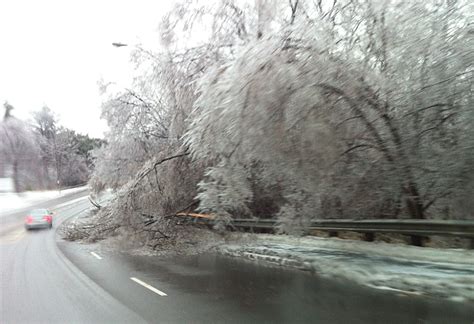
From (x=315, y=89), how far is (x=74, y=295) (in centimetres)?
575

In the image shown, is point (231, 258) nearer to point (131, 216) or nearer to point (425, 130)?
point (131, 216)

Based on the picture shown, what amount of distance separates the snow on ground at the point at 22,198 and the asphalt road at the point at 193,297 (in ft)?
117

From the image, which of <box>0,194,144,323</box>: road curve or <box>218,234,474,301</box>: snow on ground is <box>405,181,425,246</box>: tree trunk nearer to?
<box>218,234,474,301</box>: snow on ground

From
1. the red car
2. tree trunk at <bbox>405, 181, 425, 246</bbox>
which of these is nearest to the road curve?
tree trunk at <bbox>405, 181, 425, 246</bbox>

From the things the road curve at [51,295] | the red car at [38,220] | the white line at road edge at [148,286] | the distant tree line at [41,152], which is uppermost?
the distant tree line at [41,152]

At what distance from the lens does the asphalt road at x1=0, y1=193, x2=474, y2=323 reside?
6695 mm

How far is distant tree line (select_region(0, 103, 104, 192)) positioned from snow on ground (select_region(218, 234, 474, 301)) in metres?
44.8

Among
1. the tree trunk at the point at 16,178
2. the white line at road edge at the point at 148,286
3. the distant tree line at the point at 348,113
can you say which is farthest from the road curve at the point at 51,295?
the tree trunk at the point at 16,178

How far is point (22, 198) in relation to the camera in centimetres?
5375

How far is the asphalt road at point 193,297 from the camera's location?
264 inches

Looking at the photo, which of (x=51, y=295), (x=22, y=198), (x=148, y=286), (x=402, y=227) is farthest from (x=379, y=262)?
(x=22, y=198)

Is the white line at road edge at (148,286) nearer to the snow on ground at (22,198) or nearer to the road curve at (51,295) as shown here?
the road curve at (51,295)

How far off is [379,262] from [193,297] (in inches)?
152

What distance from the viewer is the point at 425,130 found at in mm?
9367
